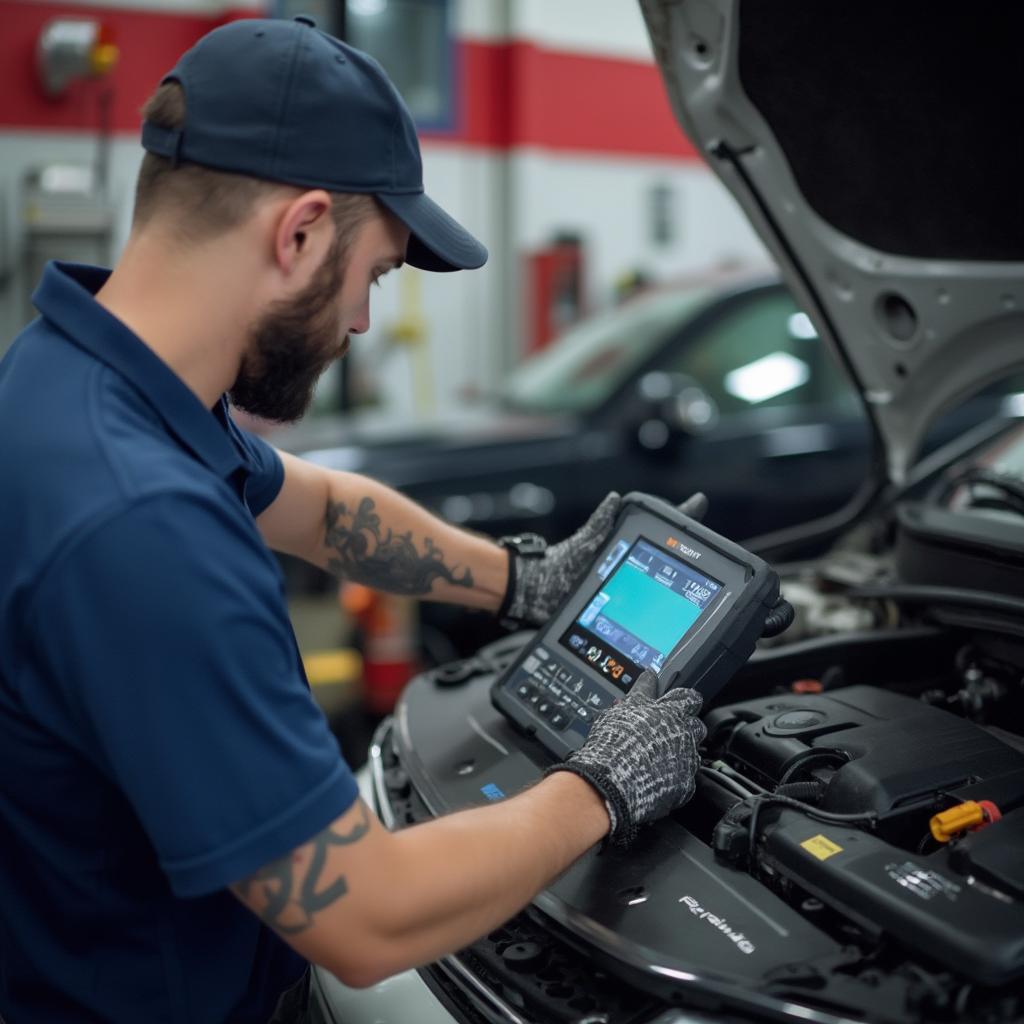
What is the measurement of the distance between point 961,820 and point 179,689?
2.72 feet

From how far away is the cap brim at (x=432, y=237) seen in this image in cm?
129

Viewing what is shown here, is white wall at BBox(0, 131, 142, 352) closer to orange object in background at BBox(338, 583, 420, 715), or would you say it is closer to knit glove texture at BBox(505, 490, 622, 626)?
orange object in background at BBox(338, 583, 420, 715)

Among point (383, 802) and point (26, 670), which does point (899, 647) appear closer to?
point (383, 802)

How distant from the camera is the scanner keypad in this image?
1510mm

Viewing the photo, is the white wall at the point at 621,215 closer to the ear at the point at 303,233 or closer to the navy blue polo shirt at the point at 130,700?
the ear at the point at 303,233

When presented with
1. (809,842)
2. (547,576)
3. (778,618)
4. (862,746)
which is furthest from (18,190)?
Result: (809,842)

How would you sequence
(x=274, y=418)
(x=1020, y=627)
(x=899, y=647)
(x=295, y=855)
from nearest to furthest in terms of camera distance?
(x=295, y=855) → (x=274, y=418) → (x=1020, y=627) → (x=899, y=647)

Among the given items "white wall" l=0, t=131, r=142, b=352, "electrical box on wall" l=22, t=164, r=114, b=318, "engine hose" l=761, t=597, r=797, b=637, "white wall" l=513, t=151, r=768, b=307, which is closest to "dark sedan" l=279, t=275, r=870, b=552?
"engine hose" l=761, t=597, r=797, b=637

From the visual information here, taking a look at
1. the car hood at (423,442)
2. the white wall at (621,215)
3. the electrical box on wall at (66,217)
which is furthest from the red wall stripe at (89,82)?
the car hood at (423,442)

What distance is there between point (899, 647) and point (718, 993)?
0.89 metres

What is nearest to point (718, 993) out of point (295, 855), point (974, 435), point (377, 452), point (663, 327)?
point (295, 855)

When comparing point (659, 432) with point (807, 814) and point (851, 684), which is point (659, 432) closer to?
point (851, 684)

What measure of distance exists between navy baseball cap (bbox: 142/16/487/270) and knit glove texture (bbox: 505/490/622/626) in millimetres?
672

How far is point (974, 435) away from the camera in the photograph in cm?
247
